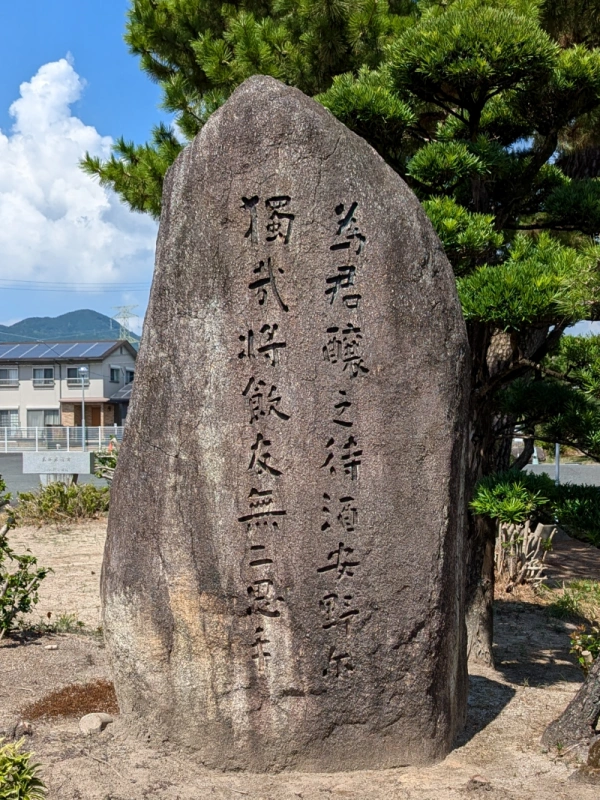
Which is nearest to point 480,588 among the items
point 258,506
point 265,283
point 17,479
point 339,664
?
point 339,664

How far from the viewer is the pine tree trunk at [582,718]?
3736 mm

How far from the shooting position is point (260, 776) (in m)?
3.67

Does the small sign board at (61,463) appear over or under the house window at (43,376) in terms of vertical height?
under

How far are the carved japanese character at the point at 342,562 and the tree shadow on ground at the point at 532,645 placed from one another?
7.44 ft

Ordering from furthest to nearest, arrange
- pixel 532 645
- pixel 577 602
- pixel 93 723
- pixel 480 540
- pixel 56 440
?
pixel 56 440 → pixel 577 602 → pixel 532 645 → pixel 480 540 → pixel 93 723

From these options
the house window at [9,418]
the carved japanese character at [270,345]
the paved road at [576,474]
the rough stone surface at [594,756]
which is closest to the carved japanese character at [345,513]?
the carved japanese character at [270,345]

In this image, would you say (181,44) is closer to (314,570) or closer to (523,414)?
(523,414)

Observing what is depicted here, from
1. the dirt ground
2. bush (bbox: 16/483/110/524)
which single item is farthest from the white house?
the dirt ground

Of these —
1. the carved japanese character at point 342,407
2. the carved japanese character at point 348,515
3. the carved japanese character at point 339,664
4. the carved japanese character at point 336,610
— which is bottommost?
the carved japanese character at point 339,664

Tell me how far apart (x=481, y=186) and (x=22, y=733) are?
420cm

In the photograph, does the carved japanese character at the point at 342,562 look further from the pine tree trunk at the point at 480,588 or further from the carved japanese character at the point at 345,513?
the pine tree trunk at the point at 480,588

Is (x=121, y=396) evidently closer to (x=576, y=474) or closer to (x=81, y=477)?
(x=81, y=477)

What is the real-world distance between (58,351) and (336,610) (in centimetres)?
3508

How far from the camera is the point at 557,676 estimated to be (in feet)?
19.6
